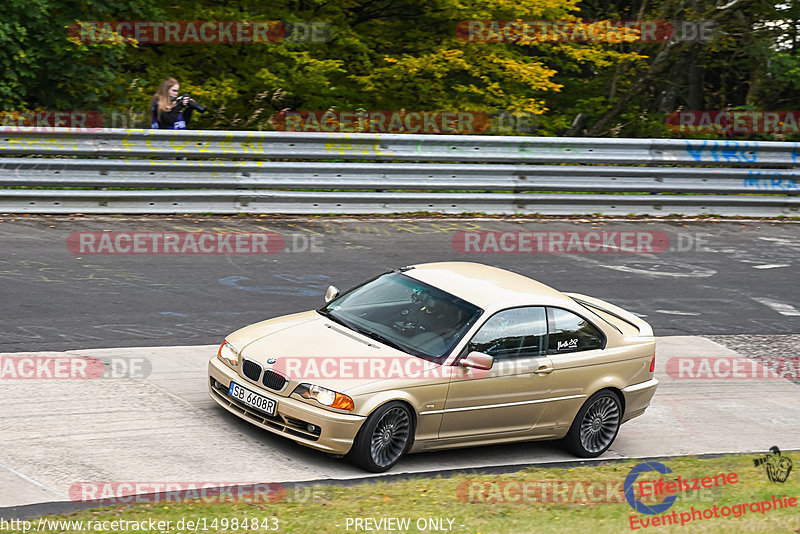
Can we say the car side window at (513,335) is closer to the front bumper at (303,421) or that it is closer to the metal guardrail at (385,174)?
the front bumper at (303,421)

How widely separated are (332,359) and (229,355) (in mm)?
982

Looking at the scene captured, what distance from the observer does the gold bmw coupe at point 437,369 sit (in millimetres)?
7160

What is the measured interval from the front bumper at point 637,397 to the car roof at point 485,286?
96cm

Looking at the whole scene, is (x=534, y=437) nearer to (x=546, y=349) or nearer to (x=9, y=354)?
(x=546, y=349)

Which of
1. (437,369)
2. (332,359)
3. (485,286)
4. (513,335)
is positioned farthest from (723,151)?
(332,359)

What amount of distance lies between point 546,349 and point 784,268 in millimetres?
8303

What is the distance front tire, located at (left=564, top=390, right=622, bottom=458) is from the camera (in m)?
8.27

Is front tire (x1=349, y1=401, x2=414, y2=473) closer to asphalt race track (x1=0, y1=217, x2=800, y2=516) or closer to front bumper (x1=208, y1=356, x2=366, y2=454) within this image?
front bumper (x1=208, y1=356, x2=366, y2=454)

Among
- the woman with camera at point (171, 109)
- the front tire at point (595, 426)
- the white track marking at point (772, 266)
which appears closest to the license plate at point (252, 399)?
the front tire at point (595, 426)

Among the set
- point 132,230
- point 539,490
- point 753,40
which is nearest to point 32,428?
point 539,490

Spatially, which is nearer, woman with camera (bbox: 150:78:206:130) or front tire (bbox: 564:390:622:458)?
front tire (bbox: 564:390:622:458)

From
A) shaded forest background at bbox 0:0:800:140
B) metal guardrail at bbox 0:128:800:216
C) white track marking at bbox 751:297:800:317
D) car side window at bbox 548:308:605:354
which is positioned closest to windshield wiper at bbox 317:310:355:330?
car side window at bbox 548:308:605:354

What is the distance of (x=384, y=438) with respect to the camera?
7.24 metres

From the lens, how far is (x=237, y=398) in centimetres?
755
